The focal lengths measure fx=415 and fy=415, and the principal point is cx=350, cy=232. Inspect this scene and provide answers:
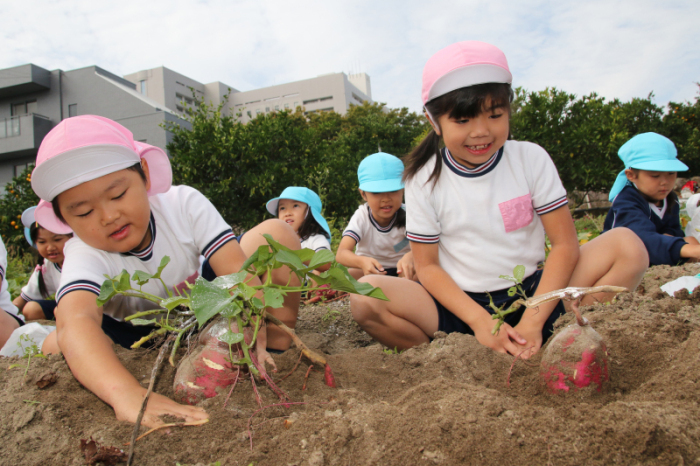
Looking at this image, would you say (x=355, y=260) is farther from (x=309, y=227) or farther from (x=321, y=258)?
(x=321, y=258)

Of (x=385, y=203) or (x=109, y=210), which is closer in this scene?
(x=109, y=210)

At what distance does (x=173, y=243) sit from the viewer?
1862mm

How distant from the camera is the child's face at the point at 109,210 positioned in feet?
4.69

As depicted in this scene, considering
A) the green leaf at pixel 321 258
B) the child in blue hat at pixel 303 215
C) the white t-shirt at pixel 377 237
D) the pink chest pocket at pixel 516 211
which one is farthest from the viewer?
the child in blue hat at pixel 303 215

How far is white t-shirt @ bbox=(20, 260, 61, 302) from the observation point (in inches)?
154

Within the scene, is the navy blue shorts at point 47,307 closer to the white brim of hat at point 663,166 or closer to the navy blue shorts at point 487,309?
the navy blue shorts at point 487,309

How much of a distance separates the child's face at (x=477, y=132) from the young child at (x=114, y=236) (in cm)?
89

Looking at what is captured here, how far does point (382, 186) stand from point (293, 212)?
1480 millimetres

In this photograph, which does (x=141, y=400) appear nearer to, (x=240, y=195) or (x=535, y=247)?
(x=535, y=247)

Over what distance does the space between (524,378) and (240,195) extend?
5646 mm

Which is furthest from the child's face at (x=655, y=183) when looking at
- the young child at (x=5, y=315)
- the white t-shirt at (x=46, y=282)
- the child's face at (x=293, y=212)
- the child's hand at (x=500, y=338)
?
the white t-shirt at (x=46, y=282)

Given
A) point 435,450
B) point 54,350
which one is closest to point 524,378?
point 435,450

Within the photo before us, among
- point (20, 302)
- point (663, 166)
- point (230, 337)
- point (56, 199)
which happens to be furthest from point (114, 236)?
point (663, 166)

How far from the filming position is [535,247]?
1.99m
